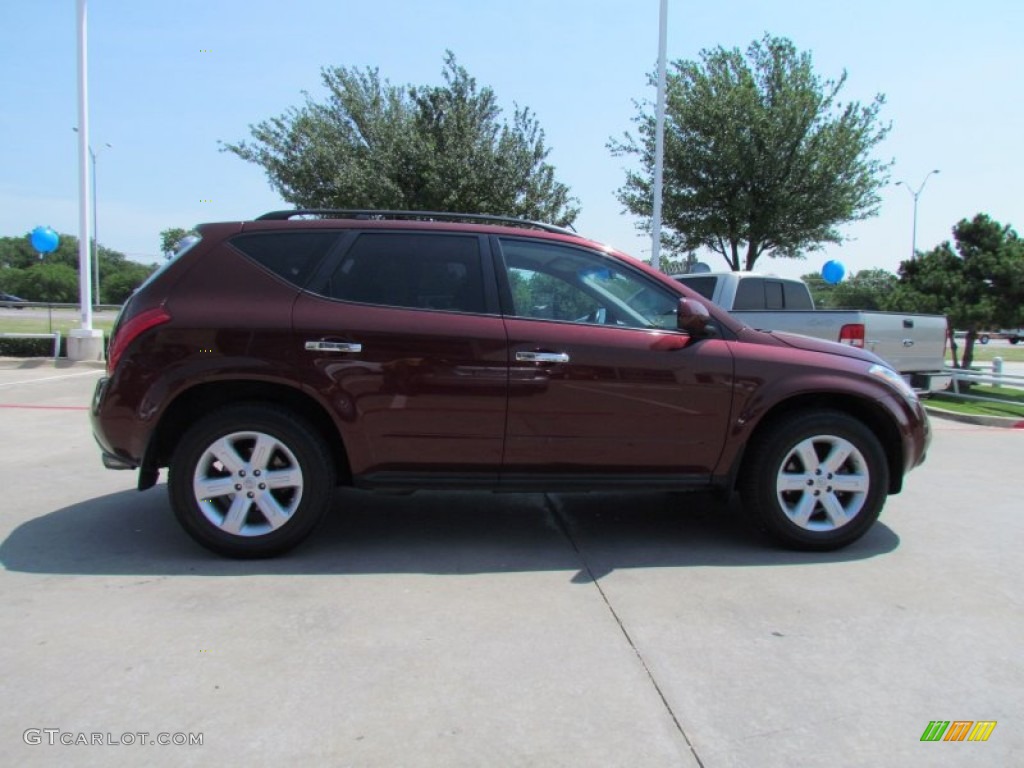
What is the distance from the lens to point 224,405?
3926 mm

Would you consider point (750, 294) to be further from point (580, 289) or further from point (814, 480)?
point (580, 289)

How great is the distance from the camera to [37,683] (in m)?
2.68

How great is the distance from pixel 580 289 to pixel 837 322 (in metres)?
5.73

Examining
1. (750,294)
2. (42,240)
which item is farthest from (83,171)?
(750,294)

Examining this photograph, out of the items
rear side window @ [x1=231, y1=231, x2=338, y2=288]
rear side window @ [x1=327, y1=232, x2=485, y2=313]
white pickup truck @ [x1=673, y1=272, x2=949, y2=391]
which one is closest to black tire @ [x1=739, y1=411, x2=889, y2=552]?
rear side window @ [x1=327, y1=232, x2=485, y2=313]

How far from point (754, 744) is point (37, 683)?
258 cm

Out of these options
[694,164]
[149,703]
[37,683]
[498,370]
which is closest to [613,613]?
[498,370]

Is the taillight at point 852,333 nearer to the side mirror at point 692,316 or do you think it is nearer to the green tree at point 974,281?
the side mirror at point 692,316

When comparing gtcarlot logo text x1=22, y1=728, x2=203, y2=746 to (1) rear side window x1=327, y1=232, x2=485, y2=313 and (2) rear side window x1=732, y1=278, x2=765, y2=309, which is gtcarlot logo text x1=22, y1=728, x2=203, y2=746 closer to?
(1) rear side window x1=327, y1=232, x2=485, y2=313

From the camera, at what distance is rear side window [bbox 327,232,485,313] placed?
157 inches

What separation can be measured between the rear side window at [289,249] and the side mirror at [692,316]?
1.98 m

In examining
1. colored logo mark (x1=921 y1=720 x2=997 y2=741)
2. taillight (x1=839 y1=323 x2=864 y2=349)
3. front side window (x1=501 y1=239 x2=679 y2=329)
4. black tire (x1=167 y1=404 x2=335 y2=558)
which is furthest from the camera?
taillight (x1=839 y1=323 x2=864 y2=349)

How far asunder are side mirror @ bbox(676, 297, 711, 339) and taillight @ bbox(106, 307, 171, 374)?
2758 mm

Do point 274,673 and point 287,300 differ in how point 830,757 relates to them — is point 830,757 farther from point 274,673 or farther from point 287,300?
point 287,300
